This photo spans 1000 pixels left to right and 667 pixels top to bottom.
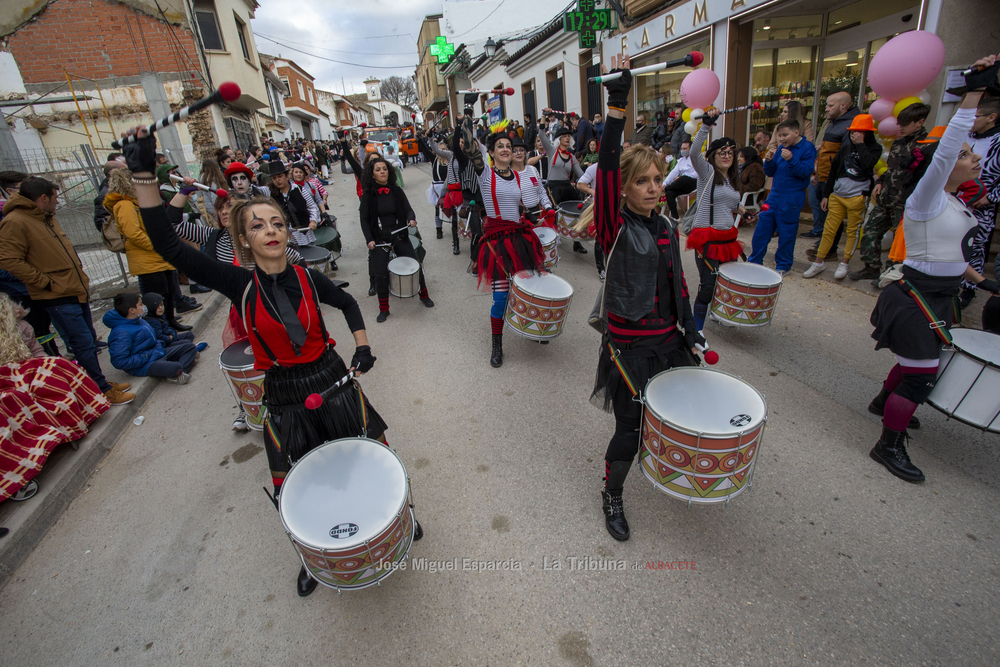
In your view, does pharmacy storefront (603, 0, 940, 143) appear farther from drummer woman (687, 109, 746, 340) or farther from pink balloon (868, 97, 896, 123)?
drummer woman (687, 109, 746, 340)

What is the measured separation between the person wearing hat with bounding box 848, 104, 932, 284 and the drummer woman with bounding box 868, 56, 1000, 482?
47.3 inches

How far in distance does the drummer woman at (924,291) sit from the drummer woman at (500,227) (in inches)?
100

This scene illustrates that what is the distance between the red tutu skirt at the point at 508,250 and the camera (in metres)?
4.19

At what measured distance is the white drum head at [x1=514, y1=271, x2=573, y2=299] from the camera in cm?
380

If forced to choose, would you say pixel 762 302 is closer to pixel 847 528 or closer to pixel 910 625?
pixel 847 528

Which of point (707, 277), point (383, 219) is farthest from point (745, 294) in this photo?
point (383, 219)

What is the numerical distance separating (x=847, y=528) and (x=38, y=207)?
6.29 m

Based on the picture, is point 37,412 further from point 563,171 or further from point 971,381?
point 563,171

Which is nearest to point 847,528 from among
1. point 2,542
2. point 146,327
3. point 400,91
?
point 2,542

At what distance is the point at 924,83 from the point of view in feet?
12.2

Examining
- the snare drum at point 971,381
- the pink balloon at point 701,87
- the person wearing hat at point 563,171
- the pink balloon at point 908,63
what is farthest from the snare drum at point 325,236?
the snare drum at point 971,381

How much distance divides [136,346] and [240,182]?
2260mm

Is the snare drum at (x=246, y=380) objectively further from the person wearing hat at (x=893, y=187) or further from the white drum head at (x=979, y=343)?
the person wearing hat at (x=893, y=187)

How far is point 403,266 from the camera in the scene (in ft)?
17.8
